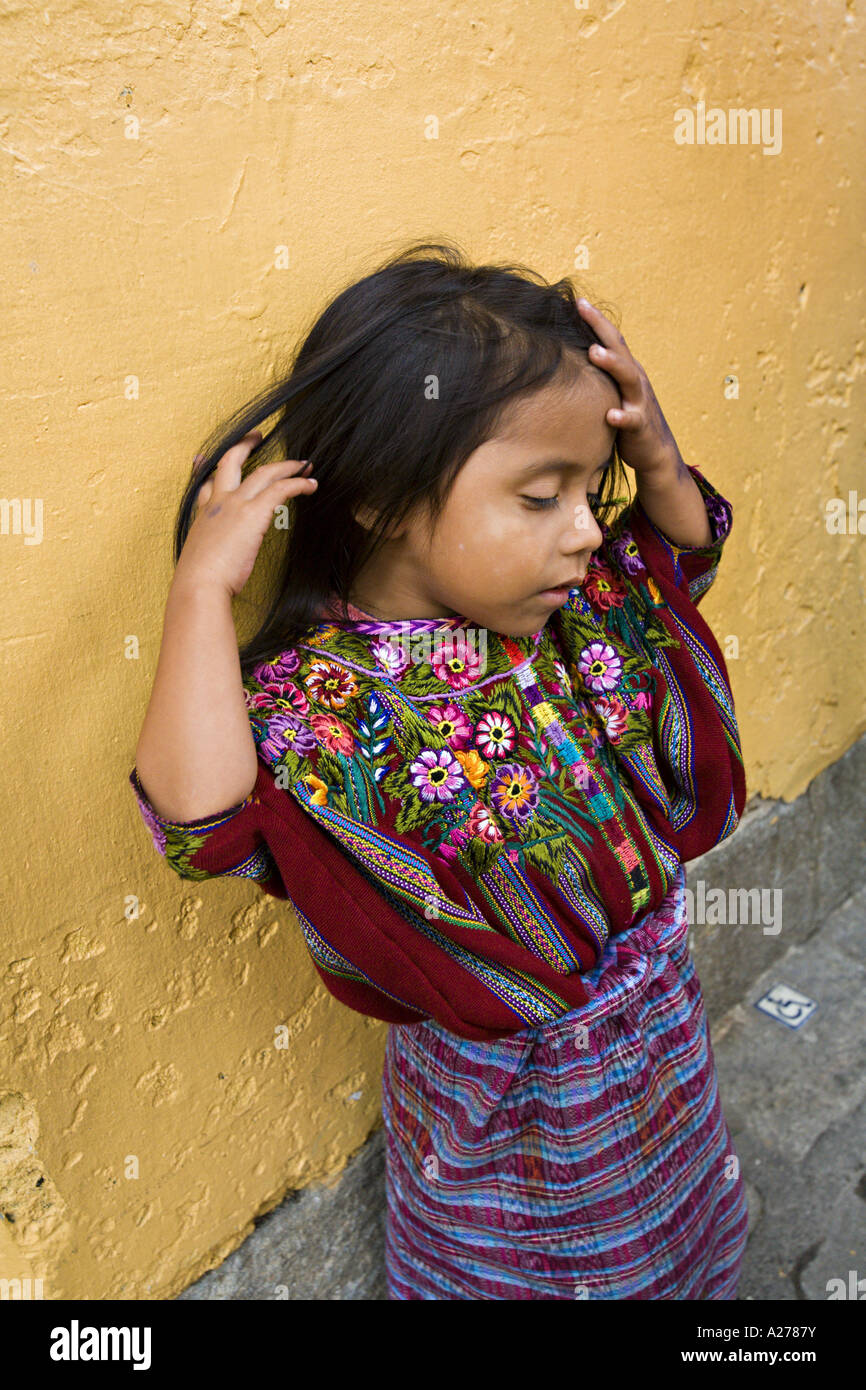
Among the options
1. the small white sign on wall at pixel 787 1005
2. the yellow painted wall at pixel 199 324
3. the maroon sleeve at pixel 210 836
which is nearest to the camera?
the maroon sleeve at pixel 210 836

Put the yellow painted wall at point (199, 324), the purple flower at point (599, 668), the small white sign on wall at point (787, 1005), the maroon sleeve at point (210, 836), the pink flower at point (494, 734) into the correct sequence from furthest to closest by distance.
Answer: the small white sign on wall at point (787, 1005), the purple flower at point (599, 668), the pink flower at point (494, 734), the yellow painted wall at point (199, 324), the maroon sleeve at point (210, 836)

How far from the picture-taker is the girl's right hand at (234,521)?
1.15 m

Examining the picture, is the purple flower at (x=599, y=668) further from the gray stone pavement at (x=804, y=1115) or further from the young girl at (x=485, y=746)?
the gray stone pavement at (x=804, y=1115)

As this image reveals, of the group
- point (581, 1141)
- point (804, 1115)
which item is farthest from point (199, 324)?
point (804, 1115)

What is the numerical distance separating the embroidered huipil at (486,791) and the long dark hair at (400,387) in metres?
0.15

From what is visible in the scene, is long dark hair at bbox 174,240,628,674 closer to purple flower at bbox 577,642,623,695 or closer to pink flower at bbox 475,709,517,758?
pink flower at bbox 475,709,517,758

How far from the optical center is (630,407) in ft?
4.31

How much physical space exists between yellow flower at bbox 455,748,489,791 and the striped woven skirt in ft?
1.07

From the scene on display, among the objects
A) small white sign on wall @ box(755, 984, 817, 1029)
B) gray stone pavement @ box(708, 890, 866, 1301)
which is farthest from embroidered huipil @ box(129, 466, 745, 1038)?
small white sign on wall @ box(755, 984, 817, 1029)

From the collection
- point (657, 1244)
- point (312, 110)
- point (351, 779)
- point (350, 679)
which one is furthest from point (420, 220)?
point (657, 1244)

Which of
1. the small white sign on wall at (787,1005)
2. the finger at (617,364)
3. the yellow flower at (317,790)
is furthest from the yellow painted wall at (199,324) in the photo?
the small white sign on wall at (787,1005)

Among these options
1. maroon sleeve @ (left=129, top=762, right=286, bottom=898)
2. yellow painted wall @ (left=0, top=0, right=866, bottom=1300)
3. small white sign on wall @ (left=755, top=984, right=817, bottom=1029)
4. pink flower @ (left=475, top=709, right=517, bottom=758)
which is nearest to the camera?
maroon sleeve @ (left=129, top=762, right=286, bottom=898)

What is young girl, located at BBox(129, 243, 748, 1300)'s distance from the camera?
46.6 inches

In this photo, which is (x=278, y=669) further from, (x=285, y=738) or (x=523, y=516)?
(x=523, y=516)
